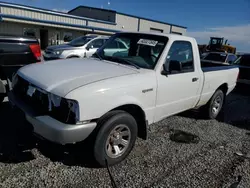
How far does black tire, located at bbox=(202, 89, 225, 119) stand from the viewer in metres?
5.16

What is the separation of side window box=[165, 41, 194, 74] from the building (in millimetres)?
22896

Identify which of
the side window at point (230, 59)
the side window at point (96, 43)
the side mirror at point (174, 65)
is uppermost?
the side window at point (96, 43)

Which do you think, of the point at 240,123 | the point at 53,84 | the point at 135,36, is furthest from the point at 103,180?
the point at 240,123

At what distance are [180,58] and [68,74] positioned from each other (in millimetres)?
2060

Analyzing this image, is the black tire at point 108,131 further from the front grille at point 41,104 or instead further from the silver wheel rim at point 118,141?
the front grille at point 41,104

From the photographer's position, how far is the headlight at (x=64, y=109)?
101 inches

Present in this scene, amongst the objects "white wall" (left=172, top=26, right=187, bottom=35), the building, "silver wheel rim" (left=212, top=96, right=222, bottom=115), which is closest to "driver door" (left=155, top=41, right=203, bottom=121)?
"silver wheel rim" (left=212, top=96, right=222, bottom=115)

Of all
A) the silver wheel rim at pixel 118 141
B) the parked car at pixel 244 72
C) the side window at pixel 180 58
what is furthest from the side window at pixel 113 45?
Result: the parked car at pixel 244 72

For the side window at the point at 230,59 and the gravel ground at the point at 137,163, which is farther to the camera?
the side window at the point at 230,59

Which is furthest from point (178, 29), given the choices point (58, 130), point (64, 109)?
point (58, 130)

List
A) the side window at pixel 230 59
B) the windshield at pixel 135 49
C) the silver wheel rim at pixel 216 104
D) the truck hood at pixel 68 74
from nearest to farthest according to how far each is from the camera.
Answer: the truck hood at pixel 68 74 → the windshield at pixel 135 49 → the silver wheel rim at pixel 216 104 → the side window at pixel 230 59

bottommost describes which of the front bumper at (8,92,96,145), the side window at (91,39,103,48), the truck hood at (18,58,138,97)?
the front bumper at (8,92,96,145)

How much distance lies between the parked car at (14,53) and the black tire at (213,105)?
159 inches

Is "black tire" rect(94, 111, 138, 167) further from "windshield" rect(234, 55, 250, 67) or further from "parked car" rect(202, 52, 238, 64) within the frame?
"parked car" rect(202, 52, 238, 64)
